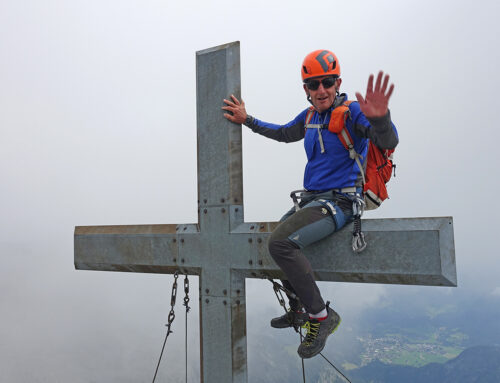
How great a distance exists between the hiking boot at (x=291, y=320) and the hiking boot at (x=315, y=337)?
0.64 m

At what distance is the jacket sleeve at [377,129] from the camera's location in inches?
140

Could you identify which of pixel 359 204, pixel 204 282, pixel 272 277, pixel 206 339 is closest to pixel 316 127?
pixel 359 204

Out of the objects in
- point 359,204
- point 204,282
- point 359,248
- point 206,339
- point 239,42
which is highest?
point 239,42

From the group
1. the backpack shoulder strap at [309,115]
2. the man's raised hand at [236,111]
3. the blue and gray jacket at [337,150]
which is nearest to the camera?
the blue and gray jacket at [337,150]

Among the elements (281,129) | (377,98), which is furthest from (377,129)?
(281,129)

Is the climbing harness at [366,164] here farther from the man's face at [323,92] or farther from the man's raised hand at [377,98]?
the man's raised hand at [377,98]

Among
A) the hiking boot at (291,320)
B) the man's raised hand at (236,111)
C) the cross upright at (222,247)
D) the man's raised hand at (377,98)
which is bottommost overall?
the hiking boot at (291,320)

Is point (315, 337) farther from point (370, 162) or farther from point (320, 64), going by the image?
point (320, 64)

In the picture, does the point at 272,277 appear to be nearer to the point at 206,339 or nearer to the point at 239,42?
the point at 206,339

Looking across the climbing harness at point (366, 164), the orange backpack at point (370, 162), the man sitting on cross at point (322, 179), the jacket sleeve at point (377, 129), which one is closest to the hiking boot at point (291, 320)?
the man sitting on cross at point (322, 179)

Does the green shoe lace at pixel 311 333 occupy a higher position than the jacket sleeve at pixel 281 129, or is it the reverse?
the jacket sleeve at pixel 281 129

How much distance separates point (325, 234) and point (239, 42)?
2.30 metres

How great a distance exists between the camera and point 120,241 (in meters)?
5.25

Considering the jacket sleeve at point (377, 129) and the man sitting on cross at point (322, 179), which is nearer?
the jacket sleeve at point (377, 129)
